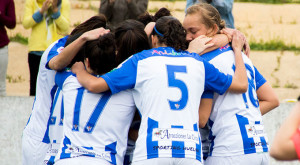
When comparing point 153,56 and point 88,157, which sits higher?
point 153,56

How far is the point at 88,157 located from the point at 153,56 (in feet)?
2.66

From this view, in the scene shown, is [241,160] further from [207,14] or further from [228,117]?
[207,14]

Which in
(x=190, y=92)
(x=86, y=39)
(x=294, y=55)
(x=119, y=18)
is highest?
(x=86, y=39)

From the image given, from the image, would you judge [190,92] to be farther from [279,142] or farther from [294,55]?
[294,55]

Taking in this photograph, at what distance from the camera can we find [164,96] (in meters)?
4.32

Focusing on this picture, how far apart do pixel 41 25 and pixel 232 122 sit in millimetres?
4289

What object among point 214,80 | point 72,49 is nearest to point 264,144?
point 214,80

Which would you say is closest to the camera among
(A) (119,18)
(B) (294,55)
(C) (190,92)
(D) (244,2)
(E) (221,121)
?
(C) (190,92)

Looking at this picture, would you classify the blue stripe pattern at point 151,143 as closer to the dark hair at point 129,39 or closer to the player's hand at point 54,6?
the dark hair at point 129,39

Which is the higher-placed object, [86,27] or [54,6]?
[86,27]

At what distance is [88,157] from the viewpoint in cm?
440

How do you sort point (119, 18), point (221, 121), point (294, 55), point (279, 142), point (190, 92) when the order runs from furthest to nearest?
point (294, 55), point (119, 18), point (221, 121), point (190, 92), point (279, 142)

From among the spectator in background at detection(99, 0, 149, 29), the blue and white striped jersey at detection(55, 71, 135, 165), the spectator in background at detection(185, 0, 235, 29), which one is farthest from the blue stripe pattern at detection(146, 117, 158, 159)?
the spectator in background at detection(99, 0, 149, 29)

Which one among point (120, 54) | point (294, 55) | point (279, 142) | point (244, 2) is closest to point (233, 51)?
point (120, 54)
